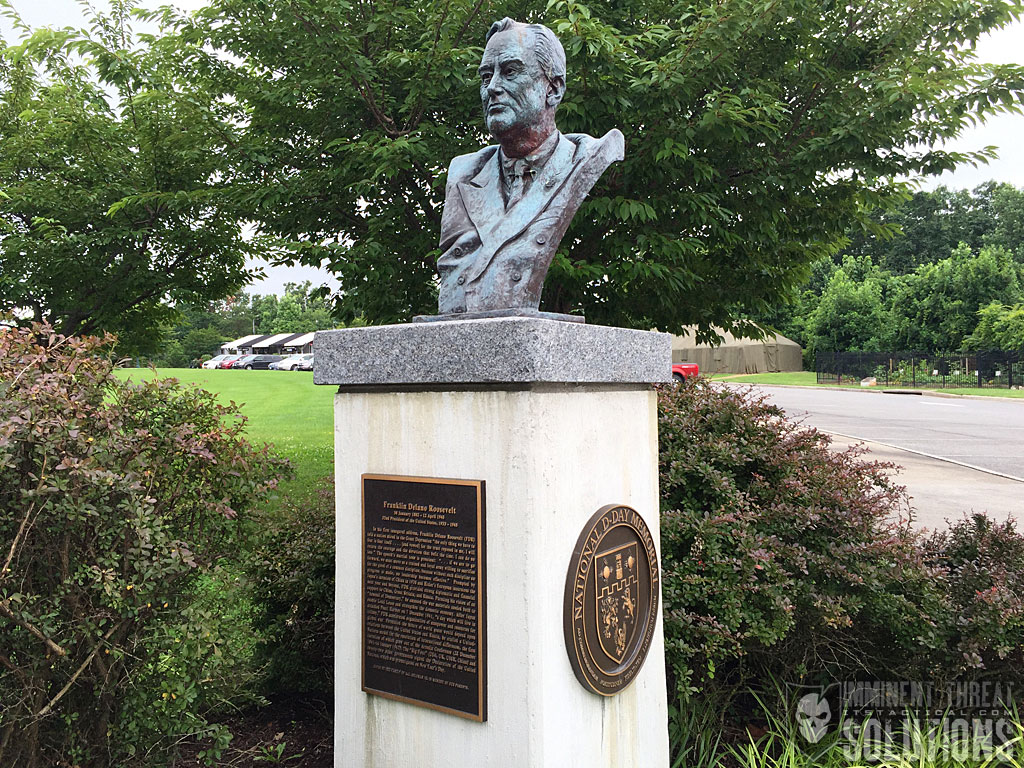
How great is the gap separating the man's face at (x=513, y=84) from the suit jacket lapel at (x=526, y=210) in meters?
0.21

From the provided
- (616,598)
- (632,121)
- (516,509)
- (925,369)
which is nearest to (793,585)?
(616,598)

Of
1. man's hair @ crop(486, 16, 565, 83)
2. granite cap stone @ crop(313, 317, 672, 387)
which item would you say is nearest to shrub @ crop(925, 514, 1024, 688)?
granite cap stone @ crop(313, 317, 672, 387)

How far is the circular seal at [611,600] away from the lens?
9.14ft

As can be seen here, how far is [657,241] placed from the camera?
5.99 metres

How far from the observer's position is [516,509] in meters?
2.65

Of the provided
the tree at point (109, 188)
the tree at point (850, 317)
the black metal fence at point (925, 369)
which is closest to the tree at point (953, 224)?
the tree at point (850, 317)

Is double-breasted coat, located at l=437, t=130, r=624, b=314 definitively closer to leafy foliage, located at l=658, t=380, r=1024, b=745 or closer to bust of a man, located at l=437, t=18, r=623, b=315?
bust of a man, located at l=437, t=18, r=623, b=315

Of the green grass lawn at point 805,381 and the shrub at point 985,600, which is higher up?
the green grass lawn at point 805,381

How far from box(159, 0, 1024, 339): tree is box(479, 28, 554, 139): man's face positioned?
7.85ft

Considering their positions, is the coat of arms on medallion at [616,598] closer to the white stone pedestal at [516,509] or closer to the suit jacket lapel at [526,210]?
the white stone pedestal at [516,509]

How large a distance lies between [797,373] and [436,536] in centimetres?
4987

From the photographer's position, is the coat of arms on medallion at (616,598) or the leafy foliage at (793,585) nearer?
the coat of arms on medallion at (616,598)

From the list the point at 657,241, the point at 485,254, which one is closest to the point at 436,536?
the point at 485,254

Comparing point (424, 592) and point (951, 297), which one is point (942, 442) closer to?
point (424, 592)
